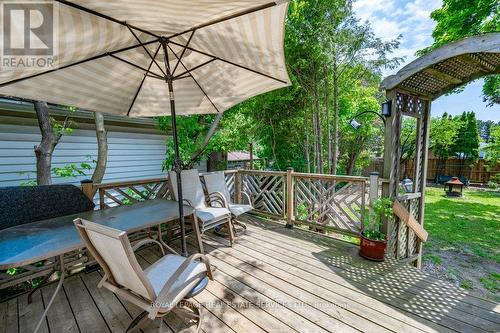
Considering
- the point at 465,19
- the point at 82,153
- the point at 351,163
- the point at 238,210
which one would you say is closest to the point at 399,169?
the point at 238,210

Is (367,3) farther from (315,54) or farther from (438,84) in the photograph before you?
(438,84)

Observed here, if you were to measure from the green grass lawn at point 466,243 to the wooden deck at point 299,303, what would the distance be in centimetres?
83

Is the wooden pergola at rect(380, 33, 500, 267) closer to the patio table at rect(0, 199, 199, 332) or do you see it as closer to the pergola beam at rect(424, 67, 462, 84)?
the pergola beam at rect(424, 67, 462, 84)

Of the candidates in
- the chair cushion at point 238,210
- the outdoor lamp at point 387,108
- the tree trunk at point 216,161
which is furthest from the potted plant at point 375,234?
the tree trunk at point 216,161

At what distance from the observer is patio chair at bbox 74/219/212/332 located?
1.54 metres

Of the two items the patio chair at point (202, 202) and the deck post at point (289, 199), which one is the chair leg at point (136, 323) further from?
the deck post at point (289, 199)

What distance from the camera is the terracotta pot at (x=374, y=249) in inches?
125

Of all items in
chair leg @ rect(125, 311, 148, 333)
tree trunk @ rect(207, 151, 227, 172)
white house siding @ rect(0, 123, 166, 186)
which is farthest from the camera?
tree trunk @ rect(207, 151, 227, 172)

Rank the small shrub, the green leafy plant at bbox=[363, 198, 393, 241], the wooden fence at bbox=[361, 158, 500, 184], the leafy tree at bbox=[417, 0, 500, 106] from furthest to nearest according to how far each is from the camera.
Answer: the wooden fence at bbox=[361, 158, 500, 184] → the small shrub → the leafy tree at bbox=[417, 0, 500, 106] → the green leafy plant at bbox=[363, 198, 393, 241]

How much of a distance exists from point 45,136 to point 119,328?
11.6 ft

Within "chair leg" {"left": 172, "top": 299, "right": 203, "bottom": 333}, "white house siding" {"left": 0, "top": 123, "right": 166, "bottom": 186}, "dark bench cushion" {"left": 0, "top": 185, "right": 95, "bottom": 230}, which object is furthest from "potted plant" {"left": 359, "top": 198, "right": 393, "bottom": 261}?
"white house siding" {"left": 0, "top": 123, "right": 166, "bottom": 186}

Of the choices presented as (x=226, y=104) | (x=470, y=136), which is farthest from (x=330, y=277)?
(x=470, y=136)

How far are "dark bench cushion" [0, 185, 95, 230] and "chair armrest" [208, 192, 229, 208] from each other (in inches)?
70.7

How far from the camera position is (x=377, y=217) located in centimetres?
340
